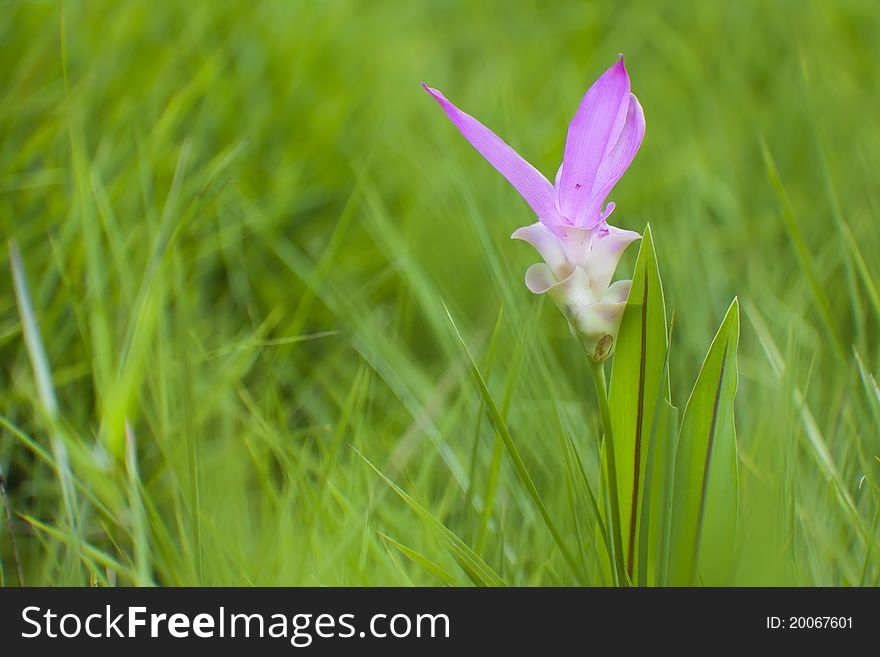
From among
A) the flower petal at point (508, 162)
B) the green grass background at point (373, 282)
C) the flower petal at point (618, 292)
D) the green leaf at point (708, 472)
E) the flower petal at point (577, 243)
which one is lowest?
the green leaf at point (708, 472)

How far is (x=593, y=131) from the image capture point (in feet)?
1.35

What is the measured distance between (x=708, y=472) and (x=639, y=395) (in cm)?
5

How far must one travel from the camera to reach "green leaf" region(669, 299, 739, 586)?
458mm

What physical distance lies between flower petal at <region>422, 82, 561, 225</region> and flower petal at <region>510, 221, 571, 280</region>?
0.01m

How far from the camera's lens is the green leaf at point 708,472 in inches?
18.0

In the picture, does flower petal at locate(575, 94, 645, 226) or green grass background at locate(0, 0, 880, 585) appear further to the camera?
green grass background at locate(0, 0, 880, 585)

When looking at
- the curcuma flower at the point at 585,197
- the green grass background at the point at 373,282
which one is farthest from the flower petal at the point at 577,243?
the green grass background at the point at 373,282

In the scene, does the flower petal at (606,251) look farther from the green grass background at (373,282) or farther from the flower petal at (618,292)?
the green grass background at (373,282)

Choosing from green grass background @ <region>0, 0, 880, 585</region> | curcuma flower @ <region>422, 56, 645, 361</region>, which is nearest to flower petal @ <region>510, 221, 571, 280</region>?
curcuma flower @ <region>422, 56, 645, 361</region>

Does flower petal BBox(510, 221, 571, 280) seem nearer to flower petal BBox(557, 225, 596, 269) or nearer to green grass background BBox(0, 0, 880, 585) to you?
flower petal BBox(557, 225, 596, 269)

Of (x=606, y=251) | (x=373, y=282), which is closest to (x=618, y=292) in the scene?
(x=606, y=251)

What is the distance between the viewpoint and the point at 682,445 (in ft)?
1.53
